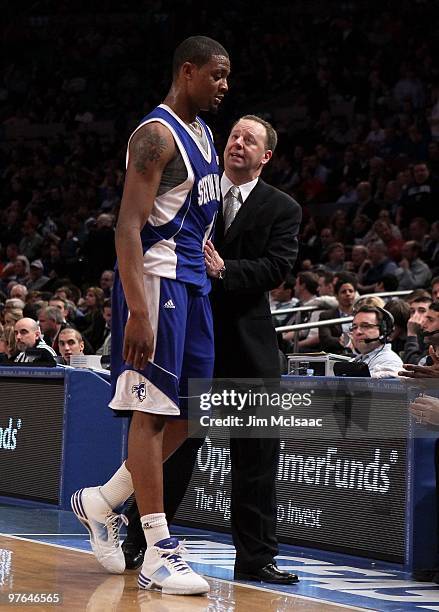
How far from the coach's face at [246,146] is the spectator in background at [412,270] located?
6.93 metres

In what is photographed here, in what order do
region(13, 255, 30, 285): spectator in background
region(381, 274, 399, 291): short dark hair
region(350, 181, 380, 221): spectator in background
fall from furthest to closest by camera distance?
region(13, 255, 30, 285): spectator in background → region(350, 181, 380, 221): spectator in background → region(381, 274, 399, 291): short dark hair

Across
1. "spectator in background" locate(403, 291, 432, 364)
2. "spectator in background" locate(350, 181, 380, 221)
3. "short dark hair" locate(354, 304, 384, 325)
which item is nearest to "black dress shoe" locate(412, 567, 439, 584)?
"short dark hair" locate(354, 304, 384, 325)

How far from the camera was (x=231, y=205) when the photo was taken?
17.2 feet

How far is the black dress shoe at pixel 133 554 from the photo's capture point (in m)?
5.00

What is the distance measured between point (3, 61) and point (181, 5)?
13.2 ft

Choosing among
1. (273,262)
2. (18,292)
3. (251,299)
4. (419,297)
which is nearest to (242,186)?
(273,262)

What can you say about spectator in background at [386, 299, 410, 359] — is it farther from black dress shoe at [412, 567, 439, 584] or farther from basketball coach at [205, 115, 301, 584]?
basketball coach at [205, 115, 301, 584]

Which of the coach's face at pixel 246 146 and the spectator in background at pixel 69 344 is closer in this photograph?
the coach's face at pixel 246 146

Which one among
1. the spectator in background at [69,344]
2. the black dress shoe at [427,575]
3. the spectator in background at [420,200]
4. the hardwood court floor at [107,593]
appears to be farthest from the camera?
the spectator in background at [420,200]

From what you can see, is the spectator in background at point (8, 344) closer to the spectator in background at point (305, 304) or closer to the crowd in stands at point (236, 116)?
the crowd in stands at point (236, 116)

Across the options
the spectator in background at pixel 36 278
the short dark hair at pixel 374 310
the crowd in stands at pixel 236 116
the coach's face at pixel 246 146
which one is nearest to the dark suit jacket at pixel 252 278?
the coach's face at pixel 246 146

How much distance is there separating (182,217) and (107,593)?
138 cm

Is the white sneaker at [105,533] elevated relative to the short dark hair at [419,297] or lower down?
lower down

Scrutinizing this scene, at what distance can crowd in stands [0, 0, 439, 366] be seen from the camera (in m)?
13.1
